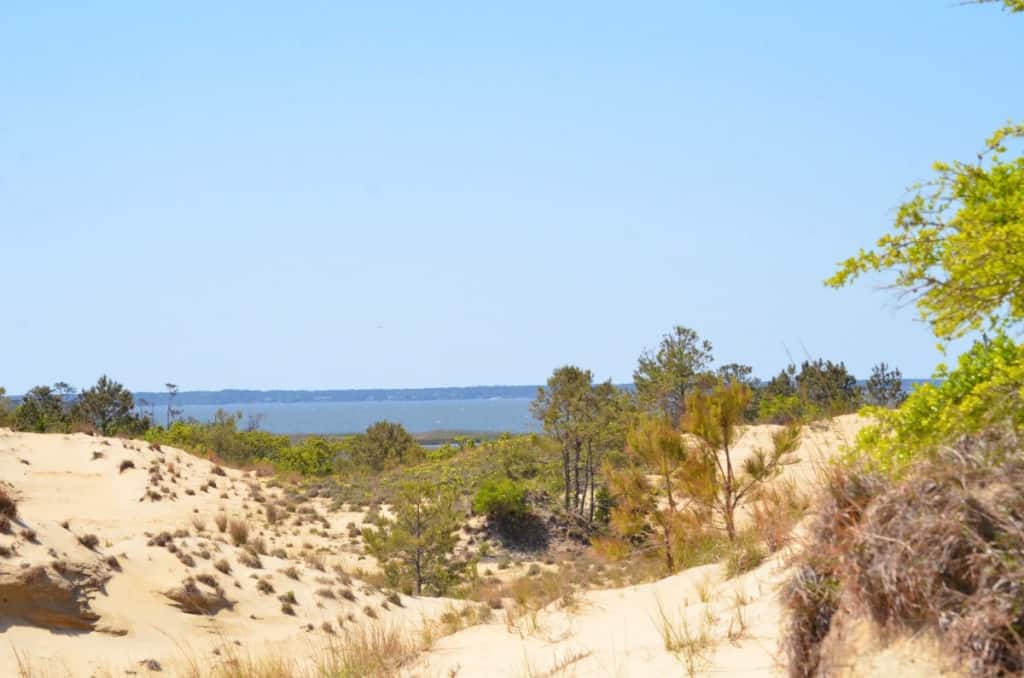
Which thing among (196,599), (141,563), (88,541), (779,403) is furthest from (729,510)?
(779,403)

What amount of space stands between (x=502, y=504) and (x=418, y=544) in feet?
29.2

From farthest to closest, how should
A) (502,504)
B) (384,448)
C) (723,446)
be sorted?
1. (384,448)
2. (502,504)
3. (723,446)

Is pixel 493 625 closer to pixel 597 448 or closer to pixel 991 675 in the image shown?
pixel 991 675

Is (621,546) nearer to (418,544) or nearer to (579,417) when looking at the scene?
(418,544)

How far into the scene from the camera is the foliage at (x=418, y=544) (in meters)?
→ 23.9

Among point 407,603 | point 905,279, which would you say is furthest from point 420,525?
point 905,279

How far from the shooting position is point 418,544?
23.9 metres

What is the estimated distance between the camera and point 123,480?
27.5 meters

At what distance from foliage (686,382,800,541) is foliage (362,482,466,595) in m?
11.5

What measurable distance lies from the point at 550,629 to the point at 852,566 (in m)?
5.01

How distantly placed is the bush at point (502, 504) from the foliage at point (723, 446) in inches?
721

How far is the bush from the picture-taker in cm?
3244

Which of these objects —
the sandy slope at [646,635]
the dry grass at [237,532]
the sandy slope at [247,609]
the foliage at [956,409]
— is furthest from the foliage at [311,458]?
the foliage at [956,409]

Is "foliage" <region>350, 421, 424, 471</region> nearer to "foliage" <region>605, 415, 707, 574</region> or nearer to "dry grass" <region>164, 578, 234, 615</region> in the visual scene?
"dry grass" <region>164, 578, 234, 615</region>
